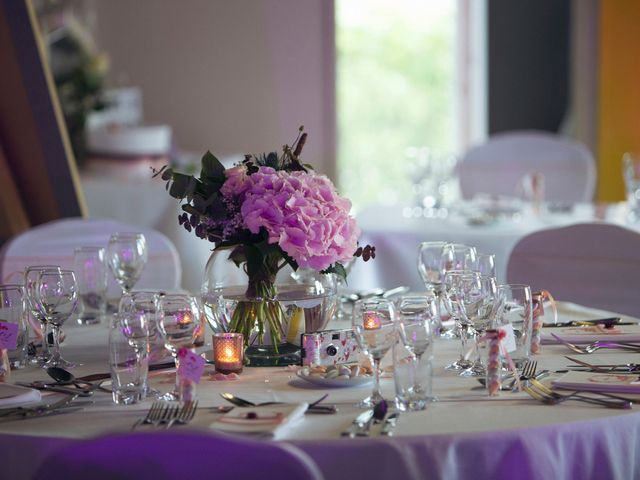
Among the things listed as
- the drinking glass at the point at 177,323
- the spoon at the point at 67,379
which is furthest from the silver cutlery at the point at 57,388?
the drinking glass at the point at 177,323

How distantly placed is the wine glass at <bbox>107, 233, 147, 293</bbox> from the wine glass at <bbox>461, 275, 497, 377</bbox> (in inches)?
37.4

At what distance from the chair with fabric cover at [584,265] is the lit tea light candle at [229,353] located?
1216 millimetres

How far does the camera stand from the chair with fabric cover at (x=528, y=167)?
534 cm

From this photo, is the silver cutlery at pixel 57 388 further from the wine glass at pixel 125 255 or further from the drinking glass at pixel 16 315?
the wine glass at pixel 125 255

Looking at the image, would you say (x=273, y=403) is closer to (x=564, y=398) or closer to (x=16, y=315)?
(x=564, y=398)

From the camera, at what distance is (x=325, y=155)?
281 inches

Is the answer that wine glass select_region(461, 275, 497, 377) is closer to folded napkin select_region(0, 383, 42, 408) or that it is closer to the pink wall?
folded napkin select_region(0, 383, 42, 408)

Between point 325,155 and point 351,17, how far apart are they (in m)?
1.63

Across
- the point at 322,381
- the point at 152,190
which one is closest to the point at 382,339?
the point at 322,381

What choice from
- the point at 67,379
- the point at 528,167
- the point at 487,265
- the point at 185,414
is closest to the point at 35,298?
the point at 67,379

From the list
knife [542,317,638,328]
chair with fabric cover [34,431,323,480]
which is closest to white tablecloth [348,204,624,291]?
knife [542,317,638,328]

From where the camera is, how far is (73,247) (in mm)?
3246

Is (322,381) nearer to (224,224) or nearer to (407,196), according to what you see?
(224,224)

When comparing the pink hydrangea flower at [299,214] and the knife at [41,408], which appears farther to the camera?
the pink hydrangea flower at [299,214]
